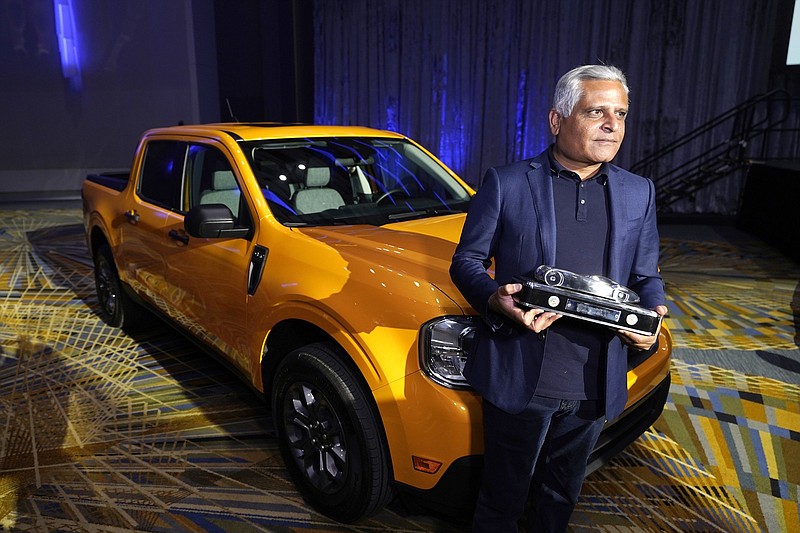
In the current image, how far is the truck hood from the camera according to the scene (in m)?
1.82

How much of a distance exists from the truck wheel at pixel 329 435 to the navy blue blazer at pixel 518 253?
457 mm

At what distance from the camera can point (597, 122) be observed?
4.58ft

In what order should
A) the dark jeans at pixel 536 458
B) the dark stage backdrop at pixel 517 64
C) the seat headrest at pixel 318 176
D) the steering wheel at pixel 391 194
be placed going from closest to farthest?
the dark jeans at pixel 536 458 → the seat headrest at pixel 318 176 → the steering wheel at pixel 391 194 → the dark stage backdrop at pixel 517 64

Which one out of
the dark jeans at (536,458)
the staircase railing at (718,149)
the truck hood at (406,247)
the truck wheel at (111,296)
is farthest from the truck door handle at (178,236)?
the staircase railing at (718,149)

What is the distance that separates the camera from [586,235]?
1488mm

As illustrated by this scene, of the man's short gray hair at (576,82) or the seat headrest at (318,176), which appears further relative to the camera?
A: the seat headrest at (318,176)

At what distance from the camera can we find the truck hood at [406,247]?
182cm

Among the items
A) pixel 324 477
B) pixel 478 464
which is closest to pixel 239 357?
pixel 324 477

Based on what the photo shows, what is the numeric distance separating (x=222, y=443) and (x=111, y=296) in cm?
197

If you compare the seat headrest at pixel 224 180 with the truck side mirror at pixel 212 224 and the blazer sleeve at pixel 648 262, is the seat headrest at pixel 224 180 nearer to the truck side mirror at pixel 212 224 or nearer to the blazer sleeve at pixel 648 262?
the truck side mirror at pixel 212 224

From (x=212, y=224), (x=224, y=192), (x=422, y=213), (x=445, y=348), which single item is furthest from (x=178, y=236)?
(x=445, y=348)

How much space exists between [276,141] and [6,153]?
37.2 feet

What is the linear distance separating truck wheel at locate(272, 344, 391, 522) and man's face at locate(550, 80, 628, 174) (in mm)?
1005

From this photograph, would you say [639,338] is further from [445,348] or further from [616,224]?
[445,348]
